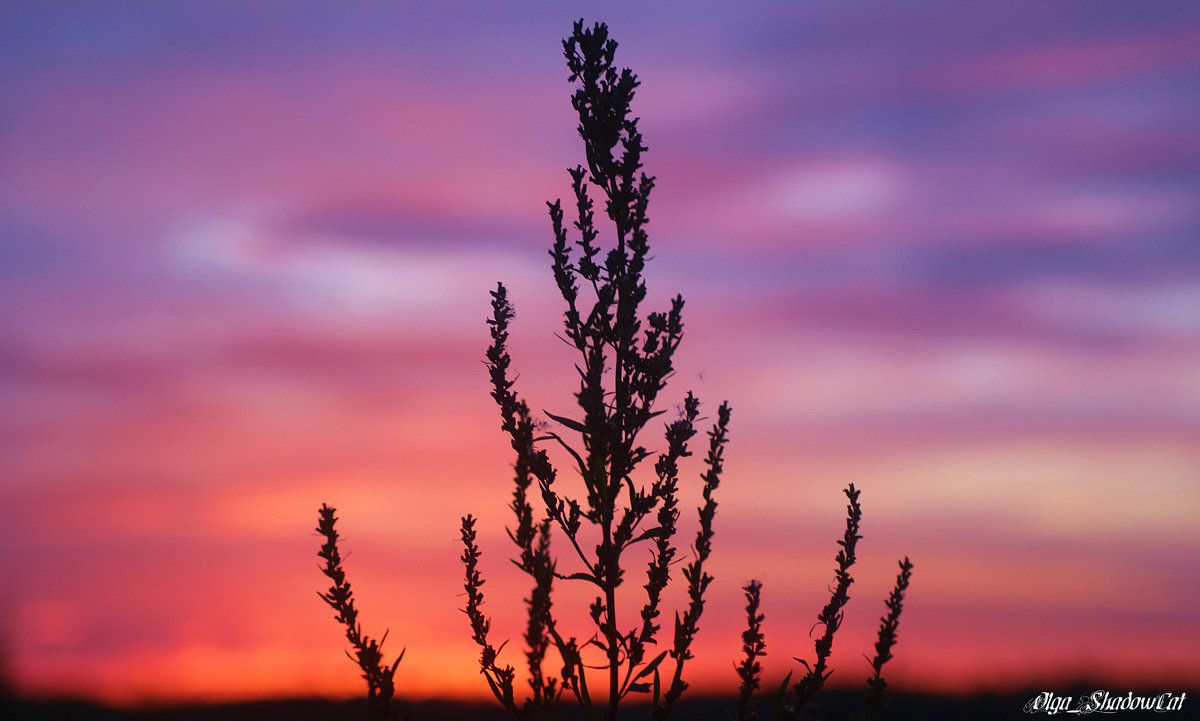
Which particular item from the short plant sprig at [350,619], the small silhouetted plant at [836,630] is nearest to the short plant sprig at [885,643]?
the small silhouetted plant at [836,630]

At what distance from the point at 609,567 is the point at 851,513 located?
7.56 ft

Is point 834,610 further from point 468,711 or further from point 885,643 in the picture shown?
point 468,711

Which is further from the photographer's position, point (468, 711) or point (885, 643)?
point (468, 711)

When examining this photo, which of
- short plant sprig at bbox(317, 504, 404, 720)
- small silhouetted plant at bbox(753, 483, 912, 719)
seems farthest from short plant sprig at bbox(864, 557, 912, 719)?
short plant sprig at bbox(317, 504, 404, 720)

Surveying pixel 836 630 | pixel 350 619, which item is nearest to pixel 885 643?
pixel 836 630

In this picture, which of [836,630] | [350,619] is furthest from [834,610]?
[350,619]

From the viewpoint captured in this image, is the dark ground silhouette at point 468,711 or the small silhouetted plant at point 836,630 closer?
the small silhouetted plant at point 836,630

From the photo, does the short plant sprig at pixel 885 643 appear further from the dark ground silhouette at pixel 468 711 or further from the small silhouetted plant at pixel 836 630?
the dark ground silhouette at pixel 468 711

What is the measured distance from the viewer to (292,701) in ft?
49.2

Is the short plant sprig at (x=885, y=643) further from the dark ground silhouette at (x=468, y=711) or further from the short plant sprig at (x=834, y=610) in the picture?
the dark ground silhouette at (x=468, y=711)

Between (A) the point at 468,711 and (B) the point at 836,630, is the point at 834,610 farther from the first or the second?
(A) the point at 468,711

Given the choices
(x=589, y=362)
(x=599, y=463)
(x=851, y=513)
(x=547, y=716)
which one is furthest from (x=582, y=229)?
(x=547, y=716)

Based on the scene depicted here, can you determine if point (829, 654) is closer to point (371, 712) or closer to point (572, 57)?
point (371, 712)

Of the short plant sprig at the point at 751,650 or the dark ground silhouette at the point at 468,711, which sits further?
the dark ground silhouette at the point at 468,711
